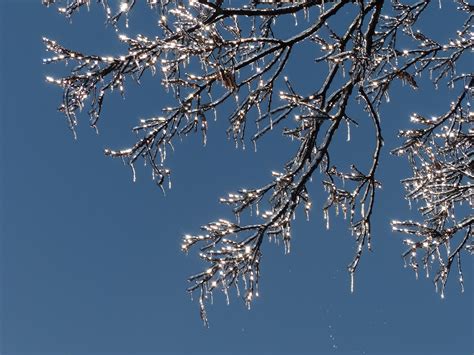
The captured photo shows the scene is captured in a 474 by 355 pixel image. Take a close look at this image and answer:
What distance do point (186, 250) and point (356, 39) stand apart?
224cm

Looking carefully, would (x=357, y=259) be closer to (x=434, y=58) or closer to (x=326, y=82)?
(x=326, y=82)

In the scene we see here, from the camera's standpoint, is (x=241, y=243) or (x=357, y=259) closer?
(x=241, y=243)

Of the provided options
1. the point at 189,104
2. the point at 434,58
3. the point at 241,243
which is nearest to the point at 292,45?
the point at 189,104

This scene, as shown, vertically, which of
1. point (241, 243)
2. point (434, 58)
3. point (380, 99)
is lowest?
point (241, 243)

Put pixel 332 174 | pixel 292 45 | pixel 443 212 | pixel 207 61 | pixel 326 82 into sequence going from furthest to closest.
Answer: pixel 443 212 → pixel 332 174 → pixel 326 82 → pixel 292 45 → pixel 207 61

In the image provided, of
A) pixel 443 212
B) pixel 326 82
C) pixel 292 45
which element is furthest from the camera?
pixel 443 212

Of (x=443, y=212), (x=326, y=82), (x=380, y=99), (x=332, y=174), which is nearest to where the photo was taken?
(x=326, y=82)

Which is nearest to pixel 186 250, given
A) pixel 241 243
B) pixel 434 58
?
pixel 241 243

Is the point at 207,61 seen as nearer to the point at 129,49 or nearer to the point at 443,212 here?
the point at 129,49

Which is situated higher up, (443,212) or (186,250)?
(443,212)

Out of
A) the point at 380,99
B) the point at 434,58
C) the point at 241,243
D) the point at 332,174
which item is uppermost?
the point at 434,58

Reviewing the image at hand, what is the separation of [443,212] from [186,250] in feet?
12.1

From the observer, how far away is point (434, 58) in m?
7.03

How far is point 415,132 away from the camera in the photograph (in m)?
7.27
